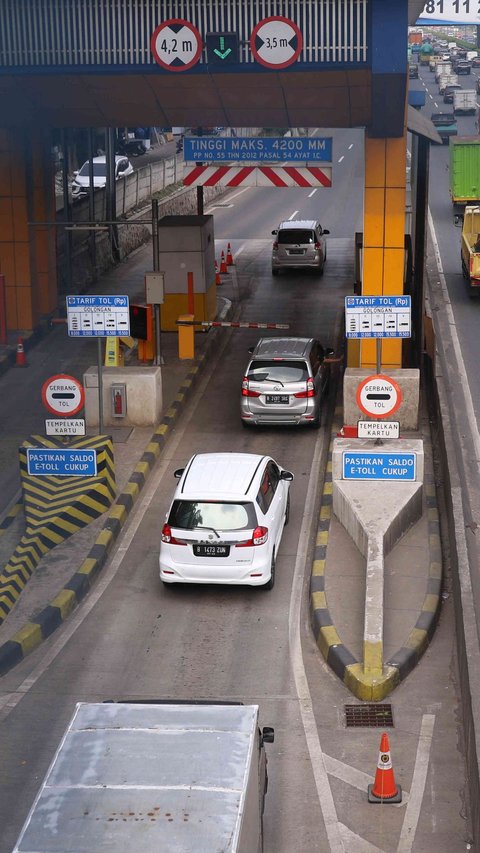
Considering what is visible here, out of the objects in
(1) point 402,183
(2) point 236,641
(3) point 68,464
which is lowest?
(2) point 236,641

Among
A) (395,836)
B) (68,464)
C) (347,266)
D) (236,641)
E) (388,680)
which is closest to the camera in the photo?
(395,836)

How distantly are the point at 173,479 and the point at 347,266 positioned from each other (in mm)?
21411

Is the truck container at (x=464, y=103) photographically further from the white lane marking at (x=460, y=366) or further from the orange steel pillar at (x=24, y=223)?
the orange steel pillar at (x=24, y=223)

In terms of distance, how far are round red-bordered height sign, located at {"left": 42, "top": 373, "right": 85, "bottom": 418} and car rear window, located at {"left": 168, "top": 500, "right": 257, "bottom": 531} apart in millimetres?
3217

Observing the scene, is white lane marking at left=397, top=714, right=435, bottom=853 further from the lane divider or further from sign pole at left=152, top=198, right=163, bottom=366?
sign pole at left=152, top=198, right=163, bottom=366

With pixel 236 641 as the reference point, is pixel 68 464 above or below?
above

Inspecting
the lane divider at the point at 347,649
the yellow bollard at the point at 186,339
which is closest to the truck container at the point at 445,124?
the yellow bollard at the point at 186,339

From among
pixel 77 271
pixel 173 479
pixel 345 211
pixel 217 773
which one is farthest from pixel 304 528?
pixel 345 211

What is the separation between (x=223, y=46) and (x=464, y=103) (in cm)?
7238

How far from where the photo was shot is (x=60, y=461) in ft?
59.3

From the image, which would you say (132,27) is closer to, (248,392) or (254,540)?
(248,392)

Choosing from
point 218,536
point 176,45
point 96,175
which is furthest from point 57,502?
point 96,175

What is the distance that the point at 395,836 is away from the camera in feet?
36.6

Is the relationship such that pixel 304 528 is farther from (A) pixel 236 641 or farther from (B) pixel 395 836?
(B) pixel 395 836
